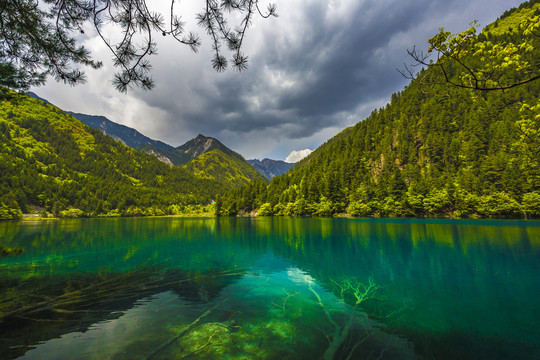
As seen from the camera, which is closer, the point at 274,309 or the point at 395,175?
the point at 274,309

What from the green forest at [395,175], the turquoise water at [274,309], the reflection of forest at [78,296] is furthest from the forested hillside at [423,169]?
the reflection of forest at [78,296]

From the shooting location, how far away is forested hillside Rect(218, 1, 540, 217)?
6818 centimetres

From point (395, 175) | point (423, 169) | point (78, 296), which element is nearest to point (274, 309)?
point (78, 296)

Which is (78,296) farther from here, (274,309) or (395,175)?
(395,175)

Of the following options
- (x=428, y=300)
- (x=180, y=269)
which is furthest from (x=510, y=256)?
(x=180, y=269)

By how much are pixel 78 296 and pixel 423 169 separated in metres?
126

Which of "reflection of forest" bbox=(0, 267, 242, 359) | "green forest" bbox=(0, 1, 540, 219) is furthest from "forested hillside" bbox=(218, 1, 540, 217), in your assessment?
"reflection of forest" bbox=(0, 267, 242, 359)

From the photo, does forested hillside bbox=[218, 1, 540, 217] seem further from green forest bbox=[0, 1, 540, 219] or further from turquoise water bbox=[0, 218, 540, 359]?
turquoise water bbox=[0, 218, 540, 359]

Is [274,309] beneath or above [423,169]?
beneath

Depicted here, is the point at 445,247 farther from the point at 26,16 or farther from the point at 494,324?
the point at 26,16

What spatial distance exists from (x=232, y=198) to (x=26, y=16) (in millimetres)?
130623

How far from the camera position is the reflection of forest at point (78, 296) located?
24.1ft

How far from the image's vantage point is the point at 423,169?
343 feet

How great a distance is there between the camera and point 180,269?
Answer: 53.6 feet
